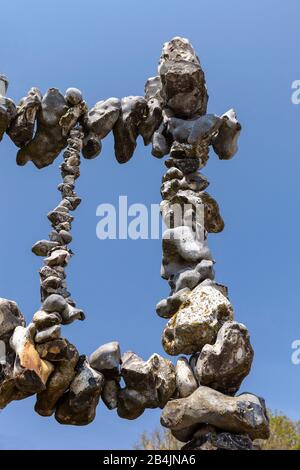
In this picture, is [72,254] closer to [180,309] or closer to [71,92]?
[180,309]

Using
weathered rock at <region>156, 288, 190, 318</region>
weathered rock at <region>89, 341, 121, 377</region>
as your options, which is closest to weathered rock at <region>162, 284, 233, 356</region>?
weathered rock at <region>156, 288, 190, 318</region>

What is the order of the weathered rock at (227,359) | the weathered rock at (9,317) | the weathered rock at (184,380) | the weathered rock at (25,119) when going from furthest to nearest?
the weathered rock at (25,119) < the weathered rock at (9,317) < the weathered rock at (184,380) < the weathered rock at (227,359)

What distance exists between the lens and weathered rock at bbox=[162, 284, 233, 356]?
185 inches

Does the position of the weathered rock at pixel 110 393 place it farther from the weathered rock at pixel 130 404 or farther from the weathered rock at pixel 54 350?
the weathered rock at pixel 54 350

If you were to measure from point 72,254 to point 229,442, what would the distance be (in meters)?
1.95

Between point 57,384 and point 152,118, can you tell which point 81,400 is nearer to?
point 57,384

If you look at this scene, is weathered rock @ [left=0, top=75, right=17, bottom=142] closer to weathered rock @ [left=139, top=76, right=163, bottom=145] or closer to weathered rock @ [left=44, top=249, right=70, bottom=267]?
weathered rock @ [left=139, top=76, right=163, bottom=145]

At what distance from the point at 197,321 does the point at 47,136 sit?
2439 millimetres

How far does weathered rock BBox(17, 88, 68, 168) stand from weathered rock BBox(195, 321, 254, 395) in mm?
2531

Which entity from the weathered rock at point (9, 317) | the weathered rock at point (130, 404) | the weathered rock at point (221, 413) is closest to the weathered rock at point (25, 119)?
the weathered rock at point (9, 317)

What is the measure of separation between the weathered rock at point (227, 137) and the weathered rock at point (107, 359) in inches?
89.9

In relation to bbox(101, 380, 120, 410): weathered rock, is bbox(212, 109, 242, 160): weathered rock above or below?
above

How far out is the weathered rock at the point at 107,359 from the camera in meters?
4.75
